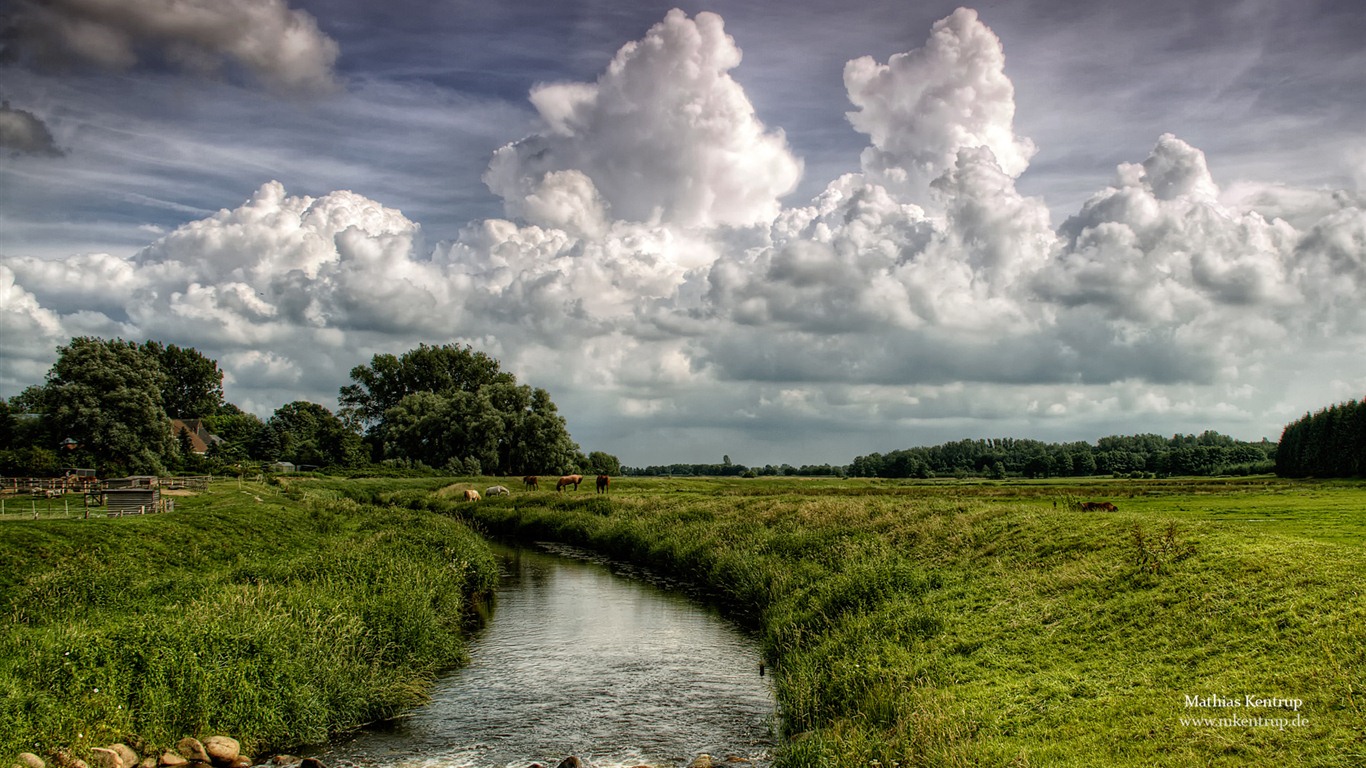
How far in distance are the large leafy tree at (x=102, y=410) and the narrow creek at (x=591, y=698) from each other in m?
56.1

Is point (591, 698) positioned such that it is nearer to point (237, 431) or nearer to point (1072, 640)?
point (1072, 640)

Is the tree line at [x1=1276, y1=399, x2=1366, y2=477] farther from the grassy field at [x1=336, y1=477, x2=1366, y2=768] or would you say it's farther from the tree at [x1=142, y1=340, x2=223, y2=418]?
the tree at [x1=142, y1=340, x2=223, y2=418]

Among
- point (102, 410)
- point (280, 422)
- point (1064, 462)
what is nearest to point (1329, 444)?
point (1064, 462)

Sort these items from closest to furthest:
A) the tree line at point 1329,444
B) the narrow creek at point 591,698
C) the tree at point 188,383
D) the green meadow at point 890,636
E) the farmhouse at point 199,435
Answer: the green meadow at point 890,636 → the narrow creek at point 591,698 → the tree line at point 1329,444 → the farmhouse at point 199,435 → the tree at point 188,383

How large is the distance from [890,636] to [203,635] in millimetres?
15772

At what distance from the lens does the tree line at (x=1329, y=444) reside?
10619 centimetres

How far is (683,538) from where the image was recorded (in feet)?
149

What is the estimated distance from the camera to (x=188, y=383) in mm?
157250

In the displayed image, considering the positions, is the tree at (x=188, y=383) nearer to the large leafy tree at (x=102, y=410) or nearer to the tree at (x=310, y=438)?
the tree at (x=310, y=438)

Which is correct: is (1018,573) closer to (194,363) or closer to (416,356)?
(416,356)

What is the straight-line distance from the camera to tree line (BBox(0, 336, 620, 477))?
234 feet

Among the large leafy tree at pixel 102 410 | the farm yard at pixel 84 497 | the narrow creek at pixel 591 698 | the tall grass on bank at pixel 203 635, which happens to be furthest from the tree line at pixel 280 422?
the narrow creek at pixel 591 698

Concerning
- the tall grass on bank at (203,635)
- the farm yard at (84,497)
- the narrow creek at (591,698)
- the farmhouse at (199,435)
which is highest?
the farmhouse at (199,435)

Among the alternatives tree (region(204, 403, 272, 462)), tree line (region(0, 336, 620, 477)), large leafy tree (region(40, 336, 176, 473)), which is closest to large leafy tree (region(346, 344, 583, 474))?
tree line (region(0, 336, 620, 477))
